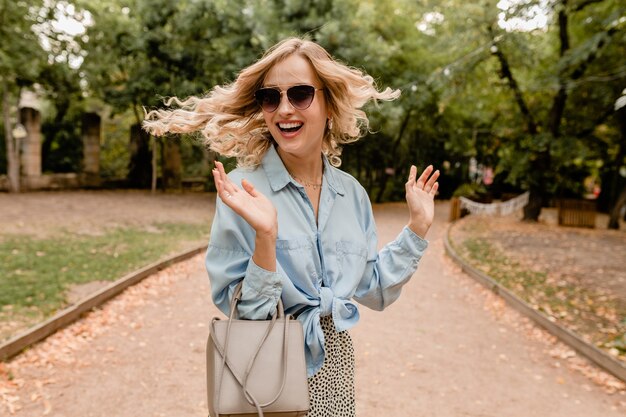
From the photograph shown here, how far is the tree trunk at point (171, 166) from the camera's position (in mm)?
26922

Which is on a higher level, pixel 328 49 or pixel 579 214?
pixel 328 49

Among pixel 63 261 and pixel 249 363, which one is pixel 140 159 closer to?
pixel 63 261

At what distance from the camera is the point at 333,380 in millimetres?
2086

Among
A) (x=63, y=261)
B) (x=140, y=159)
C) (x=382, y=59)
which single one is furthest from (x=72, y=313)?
(x=140, y=159)

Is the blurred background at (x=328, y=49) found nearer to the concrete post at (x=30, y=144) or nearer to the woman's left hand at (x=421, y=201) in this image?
the concrete post at (x=30, y=144)

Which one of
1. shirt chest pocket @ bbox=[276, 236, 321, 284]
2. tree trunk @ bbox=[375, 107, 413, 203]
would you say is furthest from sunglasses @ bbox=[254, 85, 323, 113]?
tree trunk @ bbox=[375, 107, 413, 203]

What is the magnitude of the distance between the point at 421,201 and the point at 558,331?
535cm

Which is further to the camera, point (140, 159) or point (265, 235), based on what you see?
point (140, 159)

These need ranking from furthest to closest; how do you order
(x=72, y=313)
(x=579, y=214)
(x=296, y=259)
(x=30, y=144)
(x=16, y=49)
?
1. (x=579, y=214)
2. (x=30, y=144)
3. (x=16, y=49)
4. (x=72, y=313)
5. (x=296, y=259)

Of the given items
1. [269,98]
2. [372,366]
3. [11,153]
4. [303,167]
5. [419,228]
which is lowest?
[372,366]

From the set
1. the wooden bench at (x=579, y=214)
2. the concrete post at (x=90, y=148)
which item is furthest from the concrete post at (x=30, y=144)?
the wooden bench at (x=579, y=214)

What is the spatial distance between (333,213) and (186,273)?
8025 mm

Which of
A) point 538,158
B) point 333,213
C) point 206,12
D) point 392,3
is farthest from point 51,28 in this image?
point 333,213

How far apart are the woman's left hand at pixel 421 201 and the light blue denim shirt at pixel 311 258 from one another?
Answer: 0.05m
